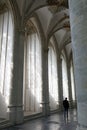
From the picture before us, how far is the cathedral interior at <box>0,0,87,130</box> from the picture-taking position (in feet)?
11.2

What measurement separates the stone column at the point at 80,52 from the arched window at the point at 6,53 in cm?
689

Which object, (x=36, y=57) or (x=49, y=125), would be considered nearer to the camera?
(x=49, y=125)

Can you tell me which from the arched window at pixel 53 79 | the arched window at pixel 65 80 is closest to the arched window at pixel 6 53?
the arched window at pixel 53 79

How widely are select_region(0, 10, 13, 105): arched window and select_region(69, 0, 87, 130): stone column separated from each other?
6895 millimetres

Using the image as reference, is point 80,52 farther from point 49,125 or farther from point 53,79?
point 53,79

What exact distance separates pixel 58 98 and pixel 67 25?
784cm

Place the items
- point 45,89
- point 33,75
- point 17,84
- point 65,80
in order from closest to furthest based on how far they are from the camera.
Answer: point 17,84 → point 45,89 → point 33,75 → point 65,80

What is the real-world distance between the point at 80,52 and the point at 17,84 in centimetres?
714

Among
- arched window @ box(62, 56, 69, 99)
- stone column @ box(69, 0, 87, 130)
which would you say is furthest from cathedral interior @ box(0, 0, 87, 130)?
arched window @ box(62, 56, 69, 99)

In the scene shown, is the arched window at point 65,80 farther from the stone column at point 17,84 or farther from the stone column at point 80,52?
the stone column at point 80,52

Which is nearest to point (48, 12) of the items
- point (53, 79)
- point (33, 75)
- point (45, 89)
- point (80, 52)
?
point (33, 75)

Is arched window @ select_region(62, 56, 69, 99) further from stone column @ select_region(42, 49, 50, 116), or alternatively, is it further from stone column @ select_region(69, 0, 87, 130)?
stone column @ select_region(69, 0, 87, 130)

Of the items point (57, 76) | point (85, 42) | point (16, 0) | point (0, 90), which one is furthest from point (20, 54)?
point (57, 76)

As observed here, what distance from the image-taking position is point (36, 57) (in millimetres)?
15320
